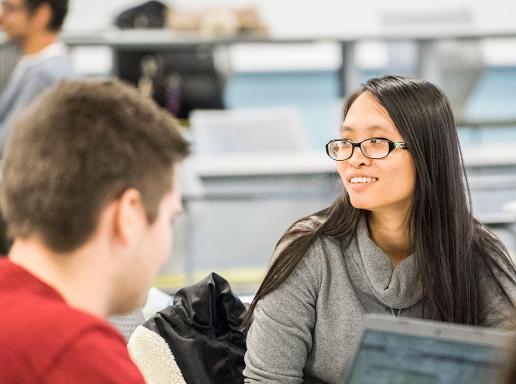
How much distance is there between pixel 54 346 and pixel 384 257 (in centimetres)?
97

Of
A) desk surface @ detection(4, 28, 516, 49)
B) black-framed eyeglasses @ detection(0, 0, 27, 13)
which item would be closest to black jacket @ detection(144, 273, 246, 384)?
black-framed eyeglasses @ detection(0, 0, 27, 13)

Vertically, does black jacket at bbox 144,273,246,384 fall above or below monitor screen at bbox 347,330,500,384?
below

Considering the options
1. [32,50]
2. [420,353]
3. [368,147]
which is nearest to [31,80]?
[32,50]

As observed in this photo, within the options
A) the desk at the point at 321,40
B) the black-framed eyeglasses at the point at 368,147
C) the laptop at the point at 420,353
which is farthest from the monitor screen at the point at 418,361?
the desk at the point at 321,40

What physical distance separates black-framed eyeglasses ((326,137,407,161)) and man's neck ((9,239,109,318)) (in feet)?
2.89

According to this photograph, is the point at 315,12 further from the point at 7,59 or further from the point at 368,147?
the point at 368,147

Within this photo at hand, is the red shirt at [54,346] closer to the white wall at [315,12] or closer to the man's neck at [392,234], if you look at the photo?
the man's neck at [392,234]

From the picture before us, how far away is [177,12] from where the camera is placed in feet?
18.6

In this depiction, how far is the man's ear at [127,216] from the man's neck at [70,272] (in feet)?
0.13

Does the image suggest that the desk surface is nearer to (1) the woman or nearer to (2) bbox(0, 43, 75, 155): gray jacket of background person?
(2) bbox(0, 43, 75, 155): gray jacket of background person

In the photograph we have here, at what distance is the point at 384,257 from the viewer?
1.91 metres

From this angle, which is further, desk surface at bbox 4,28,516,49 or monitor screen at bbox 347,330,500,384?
desk surface at bbox 4,28,516,49

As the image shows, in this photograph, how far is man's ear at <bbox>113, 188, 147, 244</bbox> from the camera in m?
1.11

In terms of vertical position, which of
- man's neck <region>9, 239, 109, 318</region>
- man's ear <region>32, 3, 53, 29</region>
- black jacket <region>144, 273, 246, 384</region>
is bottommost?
black jacket <region>144, 273, 246, 384</region>
